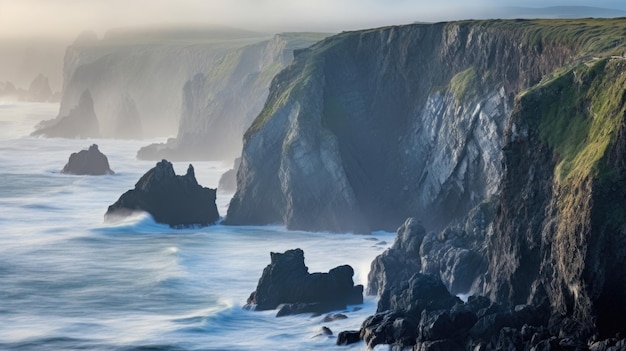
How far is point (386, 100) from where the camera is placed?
129000mm

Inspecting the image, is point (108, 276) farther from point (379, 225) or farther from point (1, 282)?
point (379, 225)

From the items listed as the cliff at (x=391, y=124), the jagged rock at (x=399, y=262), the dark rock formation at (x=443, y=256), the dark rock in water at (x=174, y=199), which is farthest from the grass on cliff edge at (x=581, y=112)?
the dark rock in water at (x=174, y=199)

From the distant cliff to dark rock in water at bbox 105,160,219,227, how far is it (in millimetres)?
2853

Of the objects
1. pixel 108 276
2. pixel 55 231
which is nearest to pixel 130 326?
pixel 108 276

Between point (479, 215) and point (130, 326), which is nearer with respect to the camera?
point (130, 326)

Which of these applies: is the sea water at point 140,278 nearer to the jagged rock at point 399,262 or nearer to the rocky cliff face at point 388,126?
the jagged rock at point 399,262

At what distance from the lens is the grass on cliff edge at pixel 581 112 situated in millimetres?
78688

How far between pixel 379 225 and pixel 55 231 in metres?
29.8

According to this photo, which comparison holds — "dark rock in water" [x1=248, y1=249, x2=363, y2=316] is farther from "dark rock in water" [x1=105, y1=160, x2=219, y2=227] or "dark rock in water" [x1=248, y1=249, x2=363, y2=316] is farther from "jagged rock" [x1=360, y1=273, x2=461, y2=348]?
"dark rock in water" [x1=105, y1=160, x2=219, y2=227]

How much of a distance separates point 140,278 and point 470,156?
30257 millimetres

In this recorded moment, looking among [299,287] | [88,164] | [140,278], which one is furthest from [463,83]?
[88,164]

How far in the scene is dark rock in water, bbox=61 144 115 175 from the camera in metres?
165

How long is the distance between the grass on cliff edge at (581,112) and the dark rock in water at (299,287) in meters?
16.8

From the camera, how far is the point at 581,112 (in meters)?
83.4
